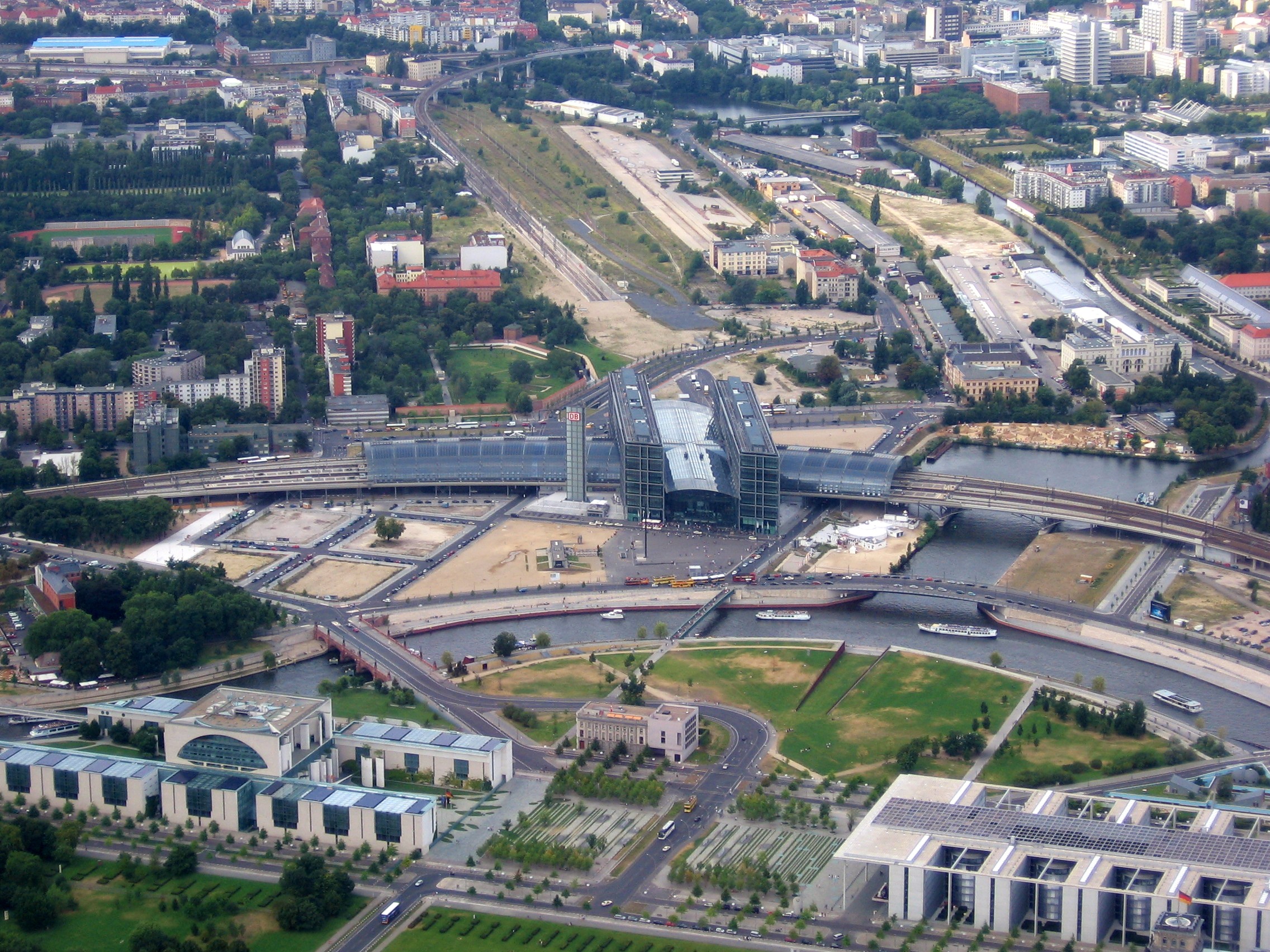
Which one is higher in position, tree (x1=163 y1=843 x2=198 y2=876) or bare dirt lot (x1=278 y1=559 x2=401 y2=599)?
bare dirt lot (x1=278 y1=559 x2=401 y2=599)

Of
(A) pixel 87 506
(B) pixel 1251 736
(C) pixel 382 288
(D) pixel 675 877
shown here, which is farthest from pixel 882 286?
(D) pixel 675 877

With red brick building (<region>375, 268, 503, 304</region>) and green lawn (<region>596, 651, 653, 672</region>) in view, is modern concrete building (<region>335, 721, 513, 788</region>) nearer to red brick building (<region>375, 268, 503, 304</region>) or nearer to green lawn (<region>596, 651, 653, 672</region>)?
green lawn (<region>596, 651, 653, 672</region>)

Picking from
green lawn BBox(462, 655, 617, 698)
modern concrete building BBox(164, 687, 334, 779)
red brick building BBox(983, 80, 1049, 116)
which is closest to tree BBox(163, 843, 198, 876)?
modern concrete building BBox(164, 687, 334, 779)

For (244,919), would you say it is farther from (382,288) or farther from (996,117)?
(996,117)

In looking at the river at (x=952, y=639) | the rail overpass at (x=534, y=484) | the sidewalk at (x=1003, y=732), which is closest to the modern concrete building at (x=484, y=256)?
the rail overpass at (x=534, y=484)

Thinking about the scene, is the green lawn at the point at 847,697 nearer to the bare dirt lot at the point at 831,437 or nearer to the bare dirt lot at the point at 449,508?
the bare dirt lot at the point at 449,508
